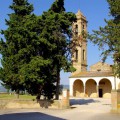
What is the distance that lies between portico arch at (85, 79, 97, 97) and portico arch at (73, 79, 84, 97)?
1421 mm

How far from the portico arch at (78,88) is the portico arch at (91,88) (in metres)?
1.42

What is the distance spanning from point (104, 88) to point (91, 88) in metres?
2.82

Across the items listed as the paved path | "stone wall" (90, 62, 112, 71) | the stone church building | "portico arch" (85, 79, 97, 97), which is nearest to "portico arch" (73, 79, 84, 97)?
the stone church building

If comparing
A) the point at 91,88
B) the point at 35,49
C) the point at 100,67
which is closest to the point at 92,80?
the point at 91,88

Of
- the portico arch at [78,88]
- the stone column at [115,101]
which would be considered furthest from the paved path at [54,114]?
the portico arch at [78,88]

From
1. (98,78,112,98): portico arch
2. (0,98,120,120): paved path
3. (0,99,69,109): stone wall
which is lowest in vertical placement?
(0,98,120,120): paved path

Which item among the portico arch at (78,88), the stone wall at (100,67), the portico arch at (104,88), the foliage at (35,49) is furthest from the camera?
the portico arch at (78,88)

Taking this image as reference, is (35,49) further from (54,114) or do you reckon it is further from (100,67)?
(100,67)

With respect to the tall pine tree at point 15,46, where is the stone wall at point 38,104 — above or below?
below

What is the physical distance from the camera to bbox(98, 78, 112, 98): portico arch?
183 ft

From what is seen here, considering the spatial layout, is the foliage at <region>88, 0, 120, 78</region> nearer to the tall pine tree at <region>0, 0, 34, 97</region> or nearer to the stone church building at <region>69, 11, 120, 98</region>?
the tall pine tree at <region>0, 0, 34, 97</region>

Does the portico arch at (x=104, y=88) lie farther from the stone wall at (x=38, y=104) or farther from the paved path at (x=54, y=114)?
the paved path at (x=54, y=114)

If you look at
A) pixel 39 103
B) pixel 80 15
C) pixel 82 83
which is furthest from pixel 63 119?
pixel 80 15

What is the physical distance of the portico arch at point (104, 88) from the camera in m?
55.9
